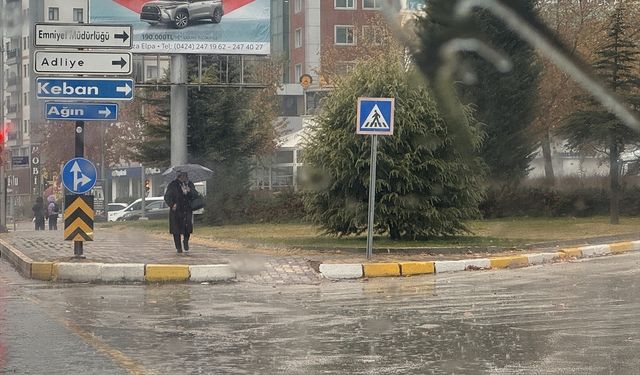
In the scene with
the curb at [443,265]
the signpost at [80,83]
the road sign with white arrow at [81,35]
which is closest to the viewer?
the road sign with white arrow at [81,35]

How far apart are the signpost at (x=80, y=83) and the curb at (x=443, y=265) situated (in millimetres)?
4030

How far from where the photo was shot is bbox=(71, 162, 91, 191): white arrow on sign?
1594 cm

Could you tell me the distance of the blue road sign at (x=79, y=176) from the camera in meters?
15.9

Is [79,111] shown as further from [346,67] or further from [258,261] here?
[346,67]

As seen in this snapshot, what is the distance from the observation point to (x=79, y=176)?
16016mm

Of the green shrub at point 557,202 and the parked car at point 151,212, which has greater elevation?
the green shrub at point 557,202

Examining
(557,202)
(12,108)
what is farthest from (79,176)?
(12,108)

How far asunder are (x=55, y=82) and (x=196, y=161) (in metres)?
23.3

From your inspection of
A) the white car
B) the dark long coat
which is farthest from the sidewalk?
the white car

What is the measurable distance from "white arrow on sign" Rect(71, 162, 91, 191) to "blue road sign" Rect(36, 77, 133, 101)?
1.12 m

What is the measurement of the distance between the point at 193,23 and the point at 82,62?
19.4 metres

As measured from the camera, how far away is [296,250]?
63.6ft

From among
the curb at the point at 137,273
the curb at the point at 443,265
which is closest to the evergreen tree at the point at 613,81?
the curb at the point at 443,265

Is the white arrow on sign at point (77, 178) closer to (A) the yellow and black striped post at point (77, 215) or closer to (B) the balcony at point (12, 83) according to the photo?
(A) the yellow and black striped post at point (77, 215)
